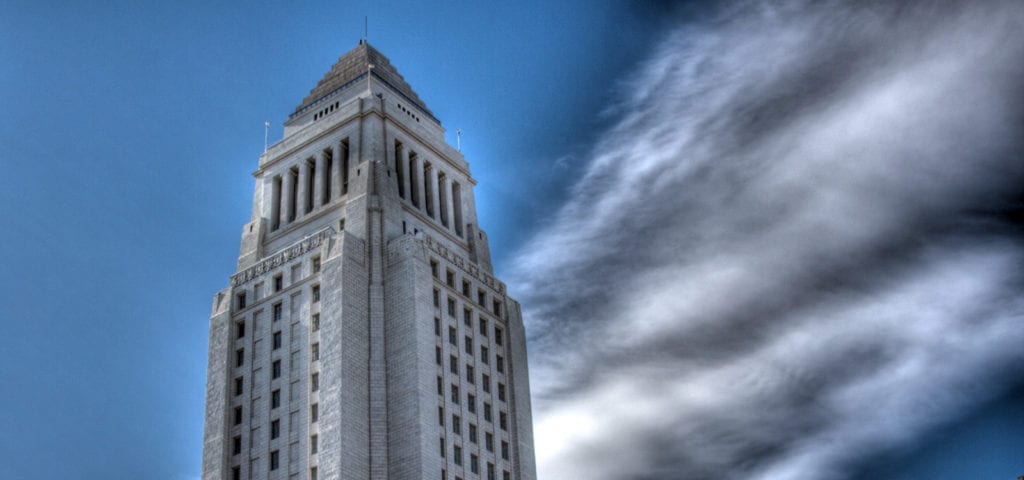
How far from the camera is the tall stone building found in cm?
8619

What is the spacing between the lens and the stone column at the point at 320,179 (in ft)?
337

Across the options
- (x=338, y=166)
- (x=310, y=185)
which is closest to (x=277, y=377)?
(x=338, y=166)

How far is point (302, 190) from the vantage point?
105m

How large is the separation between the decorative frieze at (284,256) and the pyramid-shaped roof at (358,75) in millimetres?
19584

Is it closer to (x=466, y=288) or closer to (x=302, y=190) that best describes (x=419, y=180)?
(x=302, y=190)

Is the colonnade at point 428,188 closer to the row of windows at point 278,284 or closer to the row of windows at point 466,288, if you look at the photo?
the row of windows at point 466,288

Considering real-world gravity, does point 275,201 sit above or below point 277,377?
above

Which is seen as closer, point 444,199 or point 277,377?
point 277,377

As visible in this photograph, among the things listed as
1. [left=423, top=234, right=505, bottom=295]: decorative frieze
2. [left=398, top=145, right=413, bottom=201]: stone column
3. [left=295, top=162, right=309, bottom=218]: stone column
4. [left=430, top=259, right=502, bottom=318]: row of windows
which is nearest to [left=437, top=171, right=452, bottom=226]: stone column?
[left=398, top=145, right=413, bottom=201]: stone column

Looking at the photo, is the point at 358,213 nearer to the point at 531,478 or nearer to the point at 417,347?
the point at 417,347

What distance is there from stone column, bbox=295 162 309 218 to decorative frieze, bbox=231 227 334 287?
17.7 ft

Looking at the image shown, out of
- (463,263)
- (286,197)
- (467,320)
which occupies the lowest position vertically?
(467,320)

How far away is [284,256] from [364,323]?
Answer: 1143cm

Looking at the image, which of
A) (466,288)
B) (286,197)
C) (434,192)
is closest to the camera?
(466,288)
